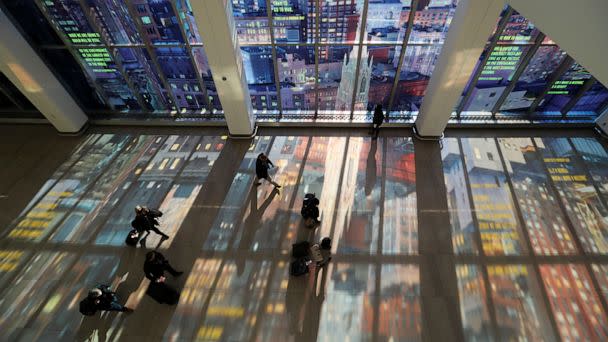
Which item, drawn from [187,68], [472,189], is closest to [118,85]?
[187,68]

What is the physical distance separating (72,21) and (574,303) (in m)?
13.0

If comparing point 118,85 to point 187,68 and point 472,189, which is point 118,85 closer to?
point 187,68

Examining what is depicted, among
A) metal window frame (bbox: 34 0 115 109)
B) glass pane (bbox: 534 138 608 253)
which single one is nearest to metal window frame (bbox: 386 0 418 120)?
glass pane (bbox: 534 138 608 253)

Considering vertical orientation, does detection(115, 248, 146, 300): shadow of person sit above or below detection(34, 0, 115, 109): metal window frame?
below

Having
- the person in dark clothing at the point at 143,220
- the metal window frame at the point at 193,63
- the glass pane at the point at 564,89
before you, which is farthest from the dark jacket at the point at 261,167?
the glass pane at the point at 564,89

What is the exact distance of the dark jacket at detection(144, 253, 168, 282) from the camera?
5758 millimetres

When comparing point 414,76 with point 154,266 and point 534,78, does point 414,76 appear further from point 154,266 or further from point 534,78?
point 154,266

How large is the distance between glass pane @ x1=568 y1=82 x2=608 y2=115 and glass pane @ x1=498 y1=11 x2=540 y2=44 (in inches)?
117

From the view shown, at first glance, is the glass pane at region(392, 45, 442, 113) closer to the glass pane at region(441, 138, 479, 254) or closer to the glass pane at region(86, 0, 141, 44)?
the glass pane at region(441, 138, 479, 254)

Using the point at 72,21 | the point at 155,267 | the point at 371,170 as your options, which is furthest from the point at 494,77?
the point at 72,21

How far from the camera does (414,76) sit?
857cm

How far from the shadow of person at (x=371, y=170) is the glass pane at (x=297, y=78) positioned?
7.44ft

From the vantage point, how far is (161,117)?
32.8 ft

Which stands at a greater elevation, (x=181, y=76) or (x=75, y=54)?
(x=181, y=76)
